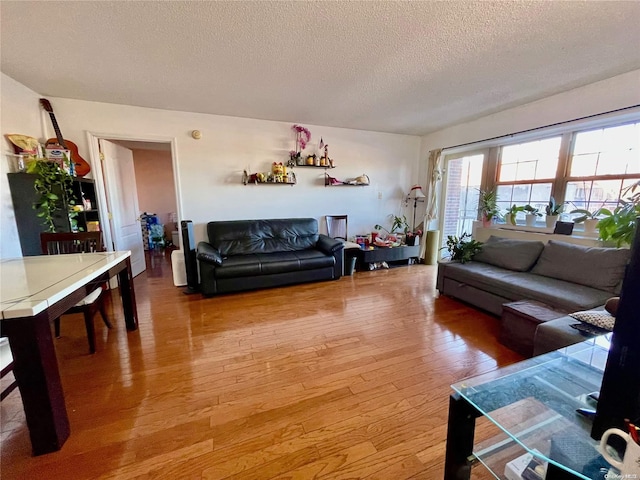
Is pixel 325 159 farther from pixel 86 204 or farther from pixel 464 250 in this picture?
pixel 86 204

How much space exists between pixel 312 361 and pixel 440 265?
2113 mm

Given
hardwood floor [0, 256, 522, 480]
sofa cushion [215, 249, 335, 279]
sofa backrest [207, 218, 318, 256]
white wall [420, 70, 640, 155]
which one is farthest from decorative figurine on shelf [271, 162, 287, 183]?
white wall [420, 70, 640, 155]

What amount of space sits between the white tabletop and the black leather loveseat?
1145mm

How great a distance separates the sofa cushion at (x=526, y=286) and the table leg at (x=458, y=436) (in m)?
1.77

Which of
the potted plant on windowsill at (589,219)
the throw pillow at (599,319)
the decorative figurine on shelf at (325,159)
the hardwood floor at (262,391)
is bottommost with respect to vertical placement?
the hardwood floor at (262,391)

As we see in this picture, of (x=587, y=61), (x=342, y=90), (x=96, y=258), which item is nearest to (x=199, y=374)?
(x=96, y=258)

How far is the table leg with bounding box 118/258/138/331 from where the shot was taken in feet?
7.23

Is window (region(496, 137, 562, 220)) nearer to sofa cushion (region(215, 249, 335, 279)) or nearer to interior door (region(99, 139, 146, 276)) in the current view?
sofa cushion (region(215, 249, 335, 279))

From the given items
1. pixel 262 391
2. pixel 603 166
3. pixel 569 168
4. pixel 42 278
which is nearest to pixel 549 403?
pixel 262 391

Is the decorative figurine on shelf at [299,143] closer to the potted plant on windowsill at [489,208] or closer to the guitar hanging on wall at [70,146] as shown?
the guitar hanging on wall at [70,146]

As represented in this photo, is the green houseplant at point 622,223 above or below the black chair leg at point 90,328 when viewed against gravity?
above

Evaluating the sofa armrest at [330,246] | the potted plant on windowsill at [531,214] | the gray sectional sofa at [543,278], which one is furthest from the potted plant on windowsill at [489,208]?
the sofa armrest at [330,246]

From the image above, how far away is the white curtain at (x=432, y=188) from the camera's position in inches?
178

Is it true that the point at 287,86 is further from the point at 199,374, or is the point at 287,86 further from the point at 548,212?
the point at 548,212
